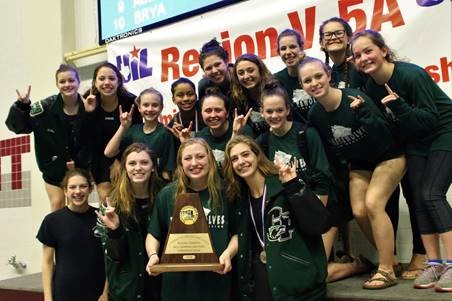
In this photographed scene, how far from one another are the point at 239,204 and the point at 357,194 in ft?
2.40

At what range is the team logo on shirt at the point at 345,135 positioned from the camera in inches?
99.4

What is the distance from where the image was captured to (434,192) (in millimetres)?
2432

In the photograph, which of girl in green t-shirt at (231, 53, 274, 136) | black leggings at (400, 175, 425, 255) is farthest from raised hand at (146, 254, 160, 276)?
black leggings at (400, 175, 425, 255)

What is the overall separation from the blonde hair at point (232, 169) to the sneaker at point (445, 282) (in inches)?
36.6

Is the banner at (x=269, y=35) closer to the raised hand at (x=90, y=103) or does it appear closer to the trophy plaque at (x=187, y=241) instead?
the raised hand at (x=90, y=103)

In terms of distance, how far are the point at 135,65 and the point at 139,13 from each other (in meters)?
0.55

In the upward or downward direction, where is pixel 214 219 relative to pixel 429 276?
upward

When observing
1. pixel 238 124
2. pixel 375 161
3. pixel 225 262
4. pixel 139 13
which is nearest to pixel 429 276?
pixel 375 161

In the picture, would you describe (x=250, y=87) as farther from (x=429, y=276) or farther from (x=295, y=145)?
(x=429, y=276)

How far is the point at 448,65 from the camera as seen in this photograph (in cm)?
326

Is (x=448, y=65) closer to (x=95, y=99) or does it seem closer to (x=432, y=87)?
(x=432, y=87)

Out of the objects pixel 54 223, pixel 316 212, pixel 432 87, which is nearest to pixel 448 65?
pixel 432 87

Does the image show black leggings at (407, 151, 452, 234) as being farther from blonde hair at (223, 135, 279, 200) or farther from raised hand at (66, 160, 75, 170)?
raised hand at (66, 160, 75, 170)

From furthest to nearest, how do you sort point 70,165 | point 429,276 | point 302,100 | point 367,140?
point 70,165
point 302,100
point 367,140
point 429,276
